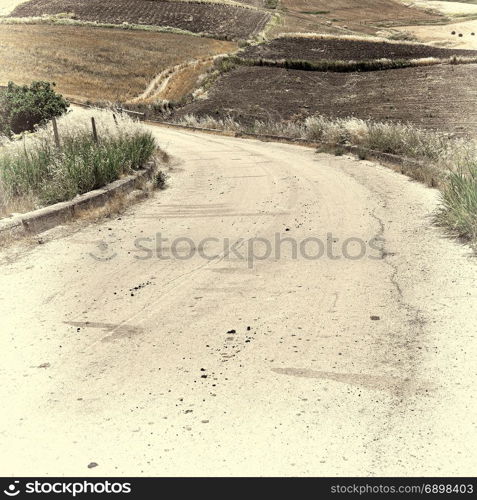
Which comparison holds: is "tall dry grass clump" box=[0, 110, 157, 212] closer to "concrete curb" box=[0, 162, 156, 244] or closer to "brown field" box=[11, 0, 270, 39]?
"concrete curb" box=[0, 162, 156, 244]

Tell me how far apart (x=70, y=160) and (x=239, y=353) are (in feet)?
21.3

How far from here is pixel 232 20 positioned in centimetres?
7350

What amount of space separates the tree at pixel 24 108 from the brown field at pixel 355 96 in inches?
496

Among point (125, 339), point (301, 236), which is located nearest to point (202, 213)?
point (301, 236)

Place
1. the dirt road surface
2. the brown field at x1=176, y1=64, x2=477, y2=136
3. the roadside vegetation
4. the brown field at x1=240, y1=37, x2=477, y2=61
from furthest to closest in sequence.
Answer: the brown field at x1=240, y1=37, x2=477, y2=61 < the brown field at x1=176, y1=64, x2=477, y2=136 < the roadside vegetation < the dirt road surface

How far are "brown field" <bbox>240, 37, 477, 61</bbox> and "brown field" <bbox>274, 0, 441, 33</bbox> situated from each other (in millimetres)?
9412

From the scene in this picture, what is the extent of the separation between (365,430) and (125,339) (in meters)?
2.09

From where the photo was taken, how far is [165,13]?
249 feet

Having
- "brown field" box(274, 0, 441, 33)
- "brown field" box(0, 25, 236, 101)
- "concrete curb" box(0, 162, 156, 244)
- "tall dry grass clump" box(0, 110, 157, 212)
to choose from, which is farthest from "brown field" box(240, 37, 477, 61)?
"concrete curb" box(0, 162, 156, 244)

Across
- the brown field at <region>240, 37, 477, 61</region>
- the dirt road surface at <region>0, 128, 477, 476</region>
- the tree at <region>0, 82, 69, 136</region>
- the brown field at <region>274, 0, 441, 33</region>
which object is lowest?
the dirt road surface at <region>0, 128, 477, 476</region>

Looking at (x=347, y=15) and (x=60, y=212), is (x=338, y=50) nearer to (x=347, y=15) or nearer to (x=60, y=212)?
(x=347, y=15)

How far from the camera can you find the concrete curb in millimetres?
7910

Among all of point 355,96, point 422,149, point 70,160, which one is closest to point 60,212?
point 70,160

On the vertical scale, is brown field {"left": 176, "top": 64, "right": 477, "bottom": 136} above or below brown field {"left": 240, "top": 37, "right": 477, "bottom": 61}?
below
